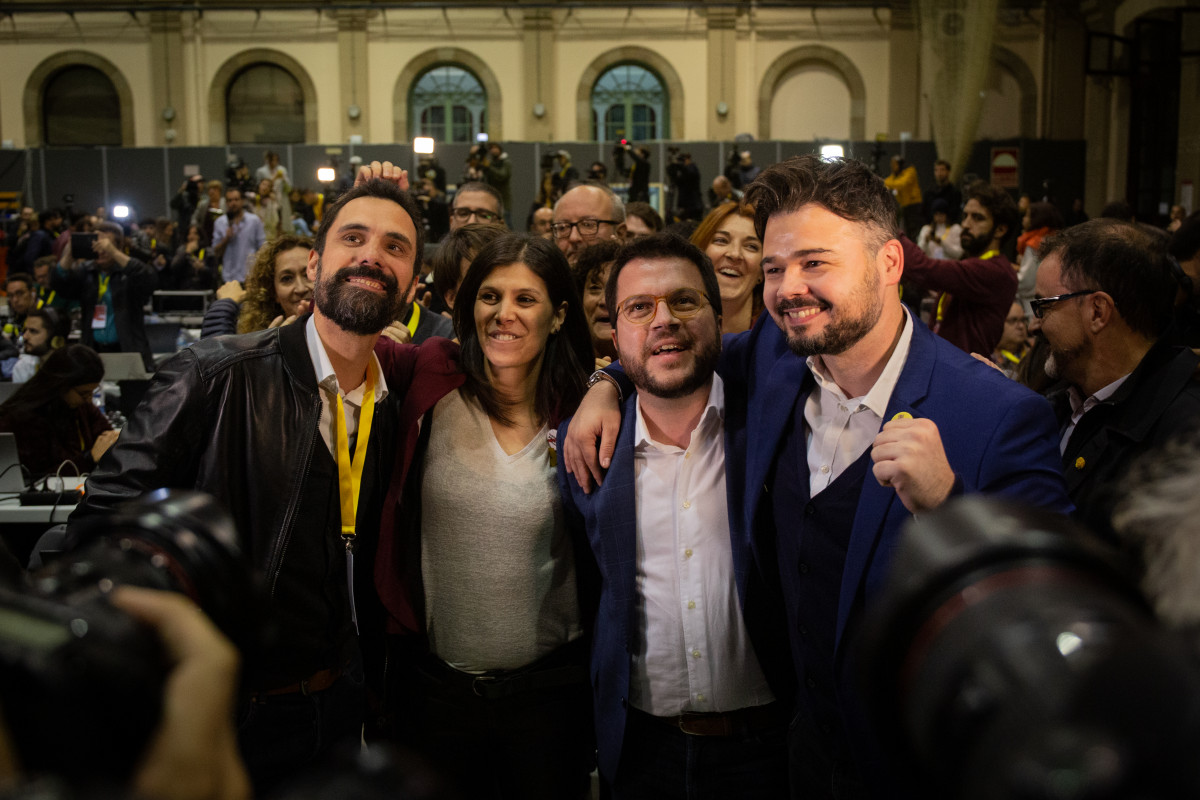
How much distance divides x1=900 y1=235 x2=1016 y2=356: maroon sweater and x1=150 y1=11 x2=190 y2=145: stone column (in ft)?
62.1

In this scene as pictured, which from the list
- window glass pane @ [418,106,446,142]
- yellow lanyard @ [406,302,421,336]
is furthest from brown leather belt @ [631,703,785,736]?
window glass pane @ [418,106,446,142]

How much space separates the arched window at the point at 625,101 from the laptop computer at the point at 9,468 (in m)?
17.1

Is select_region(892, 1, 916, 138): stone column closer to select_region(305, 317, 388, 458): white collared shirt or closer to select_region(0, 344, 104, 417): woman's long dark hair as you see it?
select_region(0, 344, 104, 417): woman's long dark hair

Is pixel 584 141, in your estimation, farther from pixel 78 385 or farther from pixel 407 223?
pixel 407 223

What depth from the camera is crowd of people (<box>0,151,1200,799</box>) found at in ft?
5.95

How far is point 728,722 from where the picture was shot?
6.65ft

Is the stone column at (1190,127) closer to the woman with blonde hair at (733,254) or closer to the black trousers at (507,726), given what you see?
the woman with blonde hair at (733,254)

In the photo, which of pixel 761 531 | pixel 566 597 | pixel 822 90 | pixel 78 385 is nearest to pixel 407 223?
pixel 566 597

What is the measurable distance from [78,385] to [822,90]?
1800 cm

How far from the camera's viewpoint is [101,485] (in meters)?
1.94

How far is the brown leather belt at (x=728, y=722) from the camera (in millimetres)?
2027

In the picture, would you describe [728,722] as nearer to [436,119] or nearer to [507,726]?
[507,726]

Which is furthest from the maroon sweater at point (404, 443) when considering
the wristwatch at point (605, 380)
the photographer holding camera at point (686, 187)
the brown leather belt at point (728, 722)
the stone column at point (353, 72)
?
the stone column at point (353, 72)

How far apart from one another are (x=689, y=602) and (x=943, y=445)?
666 mm
